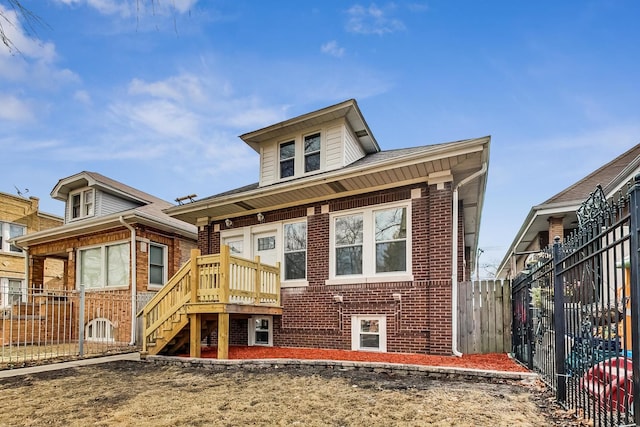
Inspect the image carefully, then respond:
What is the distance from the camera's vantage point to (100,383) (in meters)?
6.12

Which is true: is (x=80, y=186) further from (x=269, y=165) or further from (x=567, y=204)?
(x=567, y=204)

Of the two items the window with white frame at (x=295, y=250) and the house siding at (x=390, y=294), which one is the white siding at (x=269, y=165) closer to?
the house siding at (x=390, y=294)

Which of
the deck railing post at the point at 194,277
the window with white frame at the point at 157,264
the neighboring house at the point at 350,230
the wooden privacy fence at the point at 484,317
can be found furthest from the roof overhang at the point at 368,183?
the window with white frame at the point at 157,264

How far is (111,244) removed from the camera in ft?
44.2

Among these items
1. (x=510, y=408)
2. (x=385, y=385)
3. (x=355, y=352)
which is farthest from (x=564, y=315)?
(x=355, y=352)

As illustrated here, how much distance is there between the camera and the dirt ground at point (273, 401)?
3.99m

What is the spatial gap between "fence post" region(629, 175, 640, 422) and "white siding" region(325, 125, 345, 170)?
8.03m

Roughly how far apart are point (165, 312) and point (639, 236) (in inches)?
332

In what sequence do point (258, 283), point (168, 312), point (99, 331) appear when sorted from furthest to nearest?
point (99, 331)
point (258, 283)
point (168, 312)

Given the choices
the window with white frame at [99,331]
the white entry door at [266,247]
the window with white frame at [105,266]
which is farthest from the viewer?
the window with white frame at [105,266]

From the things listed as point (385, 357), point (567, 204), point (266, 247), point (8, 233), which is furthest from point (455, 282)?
point (8, 233)

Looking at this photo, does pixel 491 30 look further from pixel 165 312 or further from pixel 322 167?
pixel 165 312

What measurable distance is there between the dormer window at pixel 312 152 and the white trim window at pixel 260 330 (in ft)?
13.1

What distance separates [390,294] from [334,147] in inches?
160
